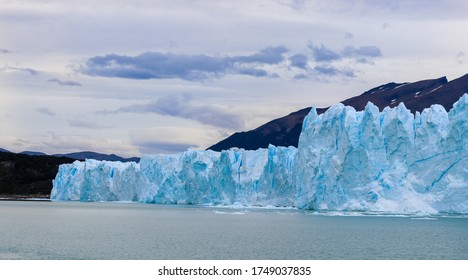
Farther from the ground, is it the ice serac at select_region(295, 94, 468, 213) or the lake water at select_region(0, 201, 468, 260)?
the ice serac at select_region(295, 94, 468, 213)

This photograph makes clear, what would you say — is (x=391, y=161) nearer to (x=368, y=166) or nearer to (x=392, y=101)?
(x=368, y=166)

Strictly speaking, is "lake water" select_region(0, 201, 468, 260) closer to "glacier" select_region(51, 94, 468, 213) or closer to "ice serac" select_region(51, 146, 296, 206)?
"glacier" select_region(51, 94, 468, 213)

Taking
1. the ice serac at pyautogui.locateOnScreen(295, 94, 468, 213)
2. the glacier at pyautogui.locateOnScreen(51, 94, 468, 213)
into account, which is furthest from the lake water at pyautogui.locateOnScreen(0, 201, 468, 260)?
the glacier at pyautogui.locateOnScreen(51, 94, 468, 213)

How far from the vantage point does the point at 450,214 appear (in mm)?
45594

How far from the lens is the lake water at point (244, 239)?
26.4 metres

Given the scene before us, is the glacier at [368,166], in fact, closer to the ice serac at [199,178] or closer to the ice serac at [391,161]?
the ice serac at [391,161]

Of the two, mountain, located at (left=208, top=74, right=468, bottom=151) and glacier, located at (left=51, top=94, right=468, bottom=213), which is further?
mountain, located at (left=208, top=74, right=468, bottom=151)

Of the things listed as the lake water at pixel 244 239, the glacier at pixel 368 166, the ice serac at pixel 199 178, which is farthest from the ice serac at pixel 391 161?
the ice serac at pixel 199 178

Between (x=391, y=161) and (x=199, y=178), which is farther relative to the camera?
(x=199, y=178)

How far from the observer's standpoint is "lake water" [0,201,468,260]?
26.4m

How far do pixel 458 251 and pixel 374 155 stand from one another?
2052cm

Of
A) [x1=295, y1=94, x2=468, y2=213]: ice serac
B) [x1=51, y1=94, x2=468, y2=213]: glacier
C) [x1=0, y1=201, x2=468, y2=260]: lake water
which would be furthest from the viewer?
[x1=51, y1=94, x2=468, y2=213]: glacier

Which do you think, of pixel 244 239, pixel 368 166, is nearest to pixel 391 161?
pixel 368 166

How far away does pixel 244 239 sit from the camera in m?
32.0
